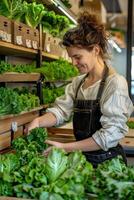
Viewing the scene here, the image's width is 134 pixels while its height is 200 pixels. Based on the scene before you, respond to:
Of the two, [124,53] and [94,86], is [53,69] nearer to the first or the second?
[94,86]

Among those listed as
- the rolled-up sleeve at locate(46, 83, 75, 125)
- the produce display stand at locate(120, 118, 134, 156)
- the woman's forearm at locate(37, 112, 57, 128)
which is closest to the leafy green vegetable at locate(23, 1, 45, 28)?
the rolled-up sleeve at locate(46, 83, 75, 125)

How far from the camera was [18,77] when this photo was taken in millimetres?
3129

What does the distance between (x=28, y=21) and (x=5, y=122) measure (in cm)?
129

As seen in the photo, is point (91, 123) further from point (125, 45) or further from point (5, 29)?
point (125, 45)

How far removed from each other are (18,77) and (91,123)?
788 mm

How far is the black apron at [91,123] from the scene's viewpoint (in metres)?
2.61

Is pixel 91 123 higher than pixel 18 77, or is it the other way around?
pixel 18 77

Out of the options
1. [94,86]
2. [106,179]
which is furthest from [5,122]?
[106,179]

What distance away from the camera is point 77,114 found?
2811mm

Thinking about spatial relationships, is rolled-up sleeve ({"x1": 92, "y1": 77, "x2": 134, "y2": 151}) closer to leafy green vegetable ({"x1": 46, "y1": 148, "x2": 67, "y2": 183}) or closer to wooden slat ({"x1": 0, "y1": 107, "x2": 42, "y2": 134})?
wooden slat ({"x1": 0, "y1": 107, "x2": 42, "y2": 134})

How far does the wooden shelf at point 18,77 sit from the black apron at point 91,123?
542 mm

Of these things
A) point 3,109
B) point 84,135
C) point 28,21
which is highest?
point 28,21

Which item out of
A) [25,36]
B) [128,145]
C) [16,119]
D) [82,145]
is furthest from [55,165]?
[128,145]

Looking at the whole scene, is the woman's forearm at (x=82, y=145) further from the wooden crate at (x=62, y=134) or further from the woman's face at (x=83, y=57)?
the wooden crate at (x=62, y=134)
